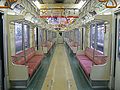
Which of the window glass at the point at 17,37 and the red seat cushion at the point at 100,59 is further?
the window glass at the point at 17,37

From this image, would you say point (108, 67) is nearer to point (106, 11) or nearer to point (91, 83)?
point (91, 83)

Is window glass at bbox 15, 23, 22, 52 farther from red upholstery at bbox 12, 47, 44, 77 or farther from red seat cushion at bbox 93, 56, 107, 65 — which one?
red seat cushion at bbox 93, 56, 107, 65

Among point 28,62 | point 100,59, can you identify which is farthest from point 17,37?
point 100,59

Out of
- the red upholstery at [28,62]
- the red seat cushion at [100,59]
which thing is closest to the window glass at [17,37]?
the red upholstery at [28,62]

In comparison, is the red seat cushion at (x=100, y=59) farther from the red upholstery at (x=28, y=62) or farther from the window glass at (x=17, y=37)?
the window glass at (x=17, y=37)

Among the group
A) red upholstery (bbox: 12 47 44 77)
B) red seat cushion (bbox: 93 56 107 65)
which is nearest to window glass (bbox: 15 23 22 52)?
red upholstery (bbox: 12 47 44 77)

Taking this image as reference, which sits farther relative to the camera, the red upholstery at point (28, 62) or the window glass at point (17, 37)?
the window glass at point (17, 37)

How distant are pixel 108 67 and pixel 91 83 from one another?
0.71m

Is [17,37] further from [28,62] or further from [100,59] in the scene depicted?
[100,59]

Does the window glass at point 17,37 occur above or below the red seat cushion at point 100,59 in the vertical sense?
above

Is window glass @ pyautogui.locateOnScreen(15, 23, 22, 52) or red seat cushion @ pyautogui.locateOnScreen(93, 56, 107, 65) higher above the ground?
window glass @ pyautogui.locateOnScreen(15, 23, 22, 52)

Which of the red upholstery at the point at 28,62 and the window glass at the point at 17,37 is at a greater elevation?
the window glass at the point at 17,37

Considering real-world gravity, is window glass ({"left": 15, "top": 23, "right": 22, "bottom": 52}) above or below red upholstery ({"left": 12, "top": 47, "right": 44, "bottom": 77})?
above

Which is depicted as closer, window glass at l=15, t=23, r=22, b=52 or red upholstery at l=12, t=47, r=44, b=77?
red upholstery at l=12, t=47, r=44, b=77
